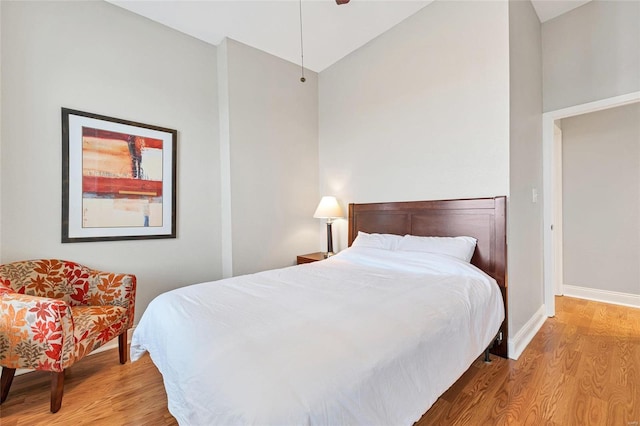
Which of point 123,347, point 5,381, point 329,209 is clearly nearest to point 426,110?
point 329,209

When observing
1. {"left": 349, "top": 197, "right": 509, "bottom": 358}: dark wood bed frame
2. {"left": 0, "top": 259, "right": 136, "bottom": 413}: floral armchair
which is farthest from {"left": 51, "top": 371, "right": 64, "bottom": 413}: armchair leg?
{"left": 349, "top": 197, "right": 509, "bottom": 358}: dark wood bed frame

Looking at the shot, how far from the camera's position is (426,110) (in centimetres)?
269

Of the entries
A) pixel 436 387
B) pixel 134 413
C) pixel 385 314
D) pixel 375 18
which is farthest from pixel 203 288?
pixel 375 18

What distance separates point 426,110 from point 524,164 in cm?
96

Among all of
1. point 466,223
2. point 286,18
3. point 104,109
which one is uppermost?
point 286,18

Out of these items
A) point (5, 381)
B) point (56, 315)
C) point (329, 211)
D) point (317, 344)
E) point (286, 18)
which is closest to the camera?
point (317, 344)

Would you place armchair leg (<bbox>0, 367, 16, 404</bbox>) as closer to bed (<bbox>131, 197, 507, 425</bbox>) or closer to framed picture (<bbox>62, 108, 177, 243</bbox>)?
bed (<bbox>131, 197, 507, 425</bbox>)

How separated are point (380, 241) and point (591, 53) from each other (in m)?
2.59

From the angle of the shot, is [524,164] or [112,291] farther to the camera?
[524,164]

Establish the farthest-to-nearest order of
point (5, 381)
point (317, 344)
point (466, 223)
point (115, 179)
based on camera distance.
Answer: point (115, 179)
point (466, 223)
point (5, 381)
point (317, 344)

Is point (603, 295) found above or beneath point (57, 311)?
beneath

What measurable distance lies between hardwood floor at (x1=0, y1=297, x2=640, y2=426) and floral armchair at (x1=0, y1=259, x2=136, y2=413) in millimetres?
162

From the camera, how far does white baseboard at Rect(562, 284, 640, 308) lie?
3.12 m

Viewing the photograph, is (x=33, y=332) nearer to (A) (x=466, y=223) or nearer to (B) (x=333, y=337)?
(B) (x=333, y=337)
